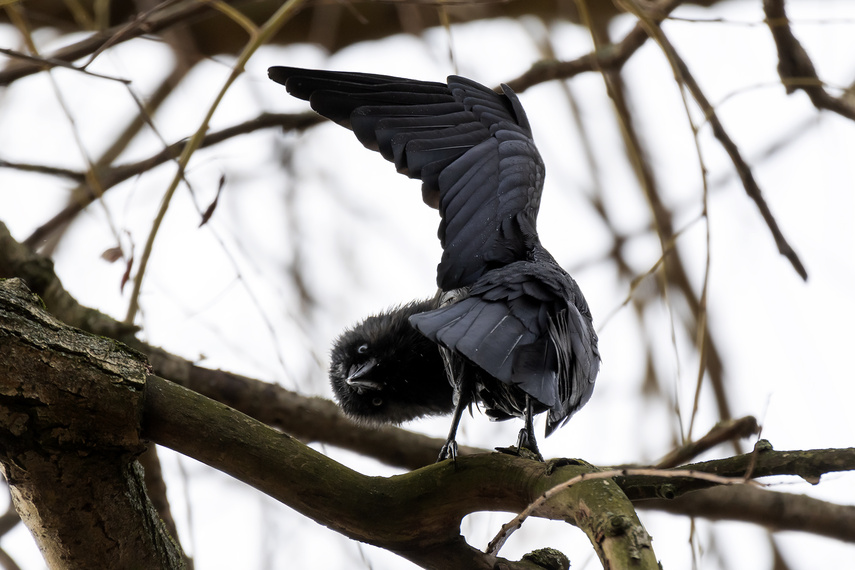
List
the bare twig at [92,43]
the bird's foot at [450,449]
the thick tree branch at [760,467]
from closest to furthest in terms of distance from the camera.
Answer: the thick tree branch at [760,467] → the bird's foot at [450,449] → the bare twig at [92,43]

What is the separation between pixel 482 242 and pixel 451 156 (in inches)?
13.3

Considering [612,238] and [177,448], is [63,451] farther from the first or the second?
[612,238]

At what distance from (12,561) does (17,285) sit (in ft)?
4.07

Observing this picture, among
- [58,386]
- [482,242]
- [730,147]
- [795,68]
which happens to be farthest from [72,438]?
[795,68]

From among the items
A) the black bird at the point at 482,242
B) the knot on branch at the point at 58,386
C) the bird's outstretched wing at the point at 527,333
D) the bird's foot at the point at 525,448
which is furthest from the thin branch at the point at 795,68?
the knot on branch at the point at 58,386

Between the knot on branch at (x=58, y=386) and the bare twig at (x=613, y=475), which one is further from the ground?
the knot on branch at (x=58, y=386)

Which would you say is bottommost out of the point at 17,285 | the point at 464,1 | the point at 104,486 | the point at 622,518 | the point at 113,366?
the point at 622,518

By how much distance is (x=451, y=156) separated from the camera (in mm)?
2531

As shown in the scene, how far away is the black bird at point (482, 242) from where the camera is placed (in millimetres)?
1939

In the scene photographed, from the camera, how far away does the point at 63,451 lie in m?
1.67

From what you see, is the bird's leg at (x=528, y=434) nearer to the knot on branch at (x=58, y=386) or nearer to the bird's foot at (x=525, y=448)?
the bird's foot at (x=525, y=448)

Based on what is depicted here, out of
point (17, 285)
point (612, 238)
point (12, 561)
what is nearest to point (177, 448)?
point (17, 285)

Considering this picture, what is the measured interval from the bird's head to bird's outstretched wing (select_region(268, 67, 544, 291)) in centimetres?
39

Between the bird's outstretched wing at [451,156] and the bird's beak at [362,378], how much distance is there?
1.51ft
